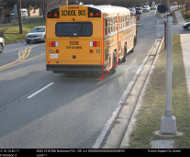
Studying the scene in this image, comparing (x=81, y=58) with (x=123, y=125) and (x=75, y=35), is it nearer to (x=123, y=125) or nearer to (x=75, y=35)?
(x=75, y=35)

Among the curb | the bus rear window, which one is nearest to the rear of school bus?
the bus rear window

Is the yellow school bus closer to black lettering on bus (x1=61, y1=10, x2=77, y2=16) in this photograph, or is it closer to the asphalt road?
black lettering on bus (x1=61, y1=10, x2=77, y2=16)

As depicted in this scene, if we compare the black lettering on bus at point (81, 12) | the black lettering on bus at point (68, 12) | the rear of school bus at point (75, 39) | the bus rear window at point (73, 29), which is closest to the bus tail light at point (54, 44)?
the rear of school bus at point (75, 39)

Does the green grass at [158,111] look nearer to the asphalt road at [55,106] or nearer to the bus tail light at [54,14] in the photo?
the asphalt road at [55,106]

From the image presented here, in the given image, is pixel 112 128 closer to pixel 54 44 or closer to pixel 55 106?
pixel 55 106

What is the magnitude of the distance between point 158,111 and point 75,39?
5.79 metres

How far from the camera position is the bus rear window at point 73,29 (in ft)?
44.5

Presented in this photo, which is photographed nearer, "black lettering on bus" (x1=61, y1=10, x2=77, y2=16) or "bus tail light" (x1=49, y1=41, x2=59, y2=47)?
"black lettering on bus" (x1=61, y1=10, x2=77, y2=16)

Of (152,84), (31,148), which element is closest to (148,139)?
(31,148)

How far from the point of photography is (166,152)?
5887 millimetres

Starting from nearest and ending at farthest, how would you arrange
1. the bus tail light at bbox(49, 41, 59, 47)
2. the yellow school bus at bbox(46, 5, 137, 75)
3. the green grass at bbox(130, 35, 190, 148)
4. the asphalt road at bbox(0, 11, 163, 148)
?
the green grass at bbox(130, 35, 190, 148) → the asphalt road at bbox(0, 11, 163, 148) → the yellow school bus at bbox(46, 5, 137, 75) → the bus tail light at bbox(49, 41, 59, 47)

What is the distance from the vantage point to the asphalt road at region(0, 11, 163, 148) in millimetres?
7520

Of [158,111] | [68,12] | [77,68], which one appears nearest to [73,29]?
[68,12]

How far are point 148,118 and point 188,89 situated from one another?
11.5 ft
